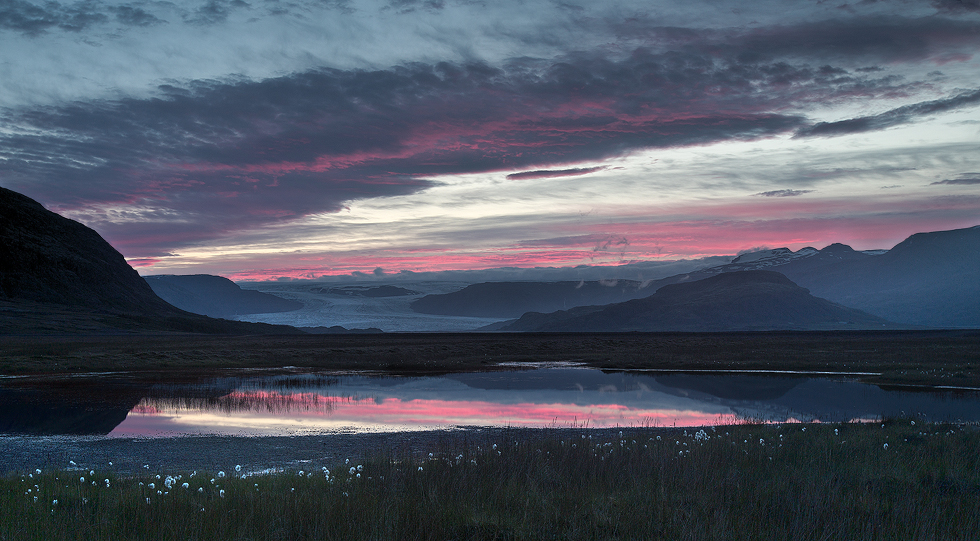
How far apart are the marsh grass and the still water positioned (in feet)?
27.8

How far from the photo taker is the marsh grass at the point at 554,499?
7.07 metres

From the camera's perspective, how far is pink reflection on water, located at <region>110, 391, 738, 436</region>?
20391 millimetres

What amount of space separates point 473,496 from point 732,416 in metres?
17.1

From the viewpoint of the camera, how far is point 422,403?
27.3 metres

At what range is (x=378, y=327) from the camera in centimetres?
16100

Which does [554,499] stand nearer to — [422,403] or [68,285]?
[422,403]

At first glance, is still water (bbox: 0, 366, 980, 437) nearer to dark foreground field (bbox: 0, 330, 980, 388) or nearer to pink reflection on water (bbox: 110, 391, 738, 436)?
pink reflection on water (bbox: 110, 391, 738, 436)

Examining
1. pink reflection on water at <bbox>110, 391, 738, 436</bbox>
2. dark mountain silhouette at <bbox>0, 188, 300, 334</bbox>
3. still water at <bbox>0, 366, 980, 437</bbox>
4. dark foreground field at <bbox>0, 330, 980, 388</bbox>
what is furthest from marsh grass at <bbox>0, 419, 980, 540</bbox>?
dark mountain silhouette at <bbox>0, 188, 300, 334</bbox>

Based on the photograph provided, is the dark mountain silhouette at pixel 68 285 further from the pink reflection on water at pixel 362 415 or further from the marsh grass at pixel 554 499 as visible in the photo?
the marsh grass at pixel 554 499

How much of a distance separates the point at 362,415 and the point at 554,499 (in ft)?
53.7

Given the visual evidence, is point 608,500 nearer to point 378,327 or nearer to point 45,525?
point 45,525

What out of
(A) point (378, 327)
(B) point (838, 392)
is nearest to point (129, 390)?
(B) point (838, 392)

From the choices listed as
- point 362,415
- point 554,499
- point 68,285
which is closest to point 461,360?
point 362,415

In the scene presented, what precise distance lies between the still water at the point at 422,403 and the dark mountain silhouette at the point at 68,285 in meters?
68.2
